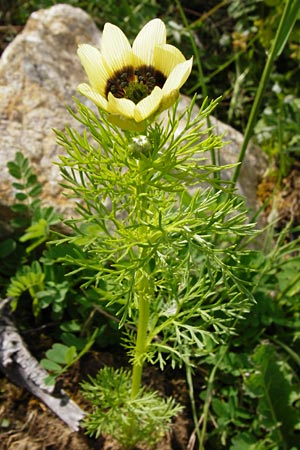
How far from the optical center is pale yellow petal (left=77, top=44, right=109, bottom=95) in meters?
1.20

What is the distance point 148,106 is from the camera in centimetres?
110

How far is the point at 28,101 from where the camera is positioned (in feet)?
8.27

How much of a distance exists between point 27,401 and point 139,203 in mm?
994

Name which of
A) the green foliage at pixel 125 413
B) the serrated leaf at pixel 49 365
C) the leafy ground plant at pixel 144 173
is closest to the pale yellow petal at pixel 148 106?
the leafy ground plant at pixel 144 173

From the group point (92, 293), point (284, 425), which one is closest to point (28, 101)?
point (92, 293)

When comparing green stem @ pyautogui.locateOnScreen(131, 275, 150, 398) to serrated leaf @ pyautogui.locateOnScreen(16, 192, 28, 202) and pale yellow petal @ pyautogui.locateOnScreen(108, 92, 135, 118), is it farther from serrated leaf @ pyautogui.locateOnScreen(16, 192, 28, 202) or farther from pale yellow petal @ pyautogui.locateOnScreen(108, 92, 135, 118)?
serrated leaf @ pyautogui.locateOnScreen(16, 192, 28, 202)

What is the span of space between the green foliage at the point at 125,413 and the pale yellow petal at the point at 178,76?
95 centimetres

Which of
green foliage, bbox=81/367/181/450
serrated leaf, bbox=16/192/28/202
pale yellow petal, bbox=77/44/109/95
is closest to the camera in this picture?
pale yellow petal, bbox=77/44/109/95

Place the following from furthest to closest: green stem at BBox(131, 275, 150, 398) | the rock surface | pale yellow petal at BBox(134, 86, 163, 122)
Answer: the rock surface
green stem at BBox(131, 275, 150, 398)
pale yellow petal at BBox(134, 86, 163, 122)

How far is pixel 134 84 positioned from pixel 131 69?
0.06 metres

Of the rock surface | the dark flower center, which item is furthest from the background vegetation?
the dark flower center

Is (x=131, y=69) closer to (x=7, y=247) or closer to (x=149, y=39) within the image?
(x=149, y=39)

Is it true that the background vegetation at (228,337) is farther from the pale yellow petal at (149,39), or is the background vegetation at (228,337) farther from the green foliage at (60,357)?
the pale yellow petal at (149,39)

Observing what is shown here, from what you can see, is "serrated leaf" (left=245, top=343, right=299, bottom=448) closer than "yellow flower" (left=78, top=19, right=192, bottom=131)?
No
